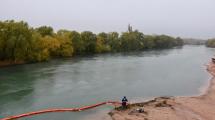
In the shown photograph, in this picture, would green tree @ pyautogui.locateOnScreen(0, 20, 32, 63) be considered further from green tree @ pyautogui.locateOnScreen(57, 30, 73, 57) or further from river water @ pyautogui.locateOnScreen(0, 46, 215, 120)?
green tree @ pyautogui.locateOnScreen(57, 30, 73, 57)

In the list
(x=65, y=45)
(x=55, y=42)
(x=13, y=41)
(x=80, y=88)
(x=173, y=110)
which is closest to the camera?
(x=173, y=110)

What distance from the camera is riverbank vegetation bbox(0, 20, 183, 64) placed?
53.9 metres

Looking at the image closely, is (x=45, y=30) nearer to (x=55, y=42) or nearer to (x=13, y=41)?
(x=55, y=42)

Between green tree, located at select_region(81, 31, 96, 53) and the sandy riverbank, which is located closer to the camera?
the sandy riverbank

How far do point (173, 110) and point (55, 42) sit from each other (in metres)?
50.7

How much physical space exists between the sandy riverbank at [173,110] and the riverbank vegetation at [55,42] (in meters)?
34.9

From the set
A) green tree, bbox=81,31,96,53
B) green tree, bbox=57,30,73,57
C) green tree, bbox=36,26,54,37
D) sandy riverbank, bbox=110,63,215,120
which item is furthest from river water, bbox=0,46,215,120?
green tree, bbox=81,31,96,53

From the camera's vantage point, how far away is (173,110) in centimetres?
2398

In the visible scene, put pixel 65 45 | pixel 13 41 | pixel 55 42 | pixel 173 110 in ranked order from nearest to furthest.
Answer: pixel 173 110, pixel 13 41, pixel 55 42, pixel 65 45

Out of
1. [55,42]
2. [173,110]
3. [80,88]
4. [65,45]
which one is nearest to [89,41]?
[65,45]

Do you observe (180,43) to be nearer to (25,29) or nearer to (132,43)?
(132,43)

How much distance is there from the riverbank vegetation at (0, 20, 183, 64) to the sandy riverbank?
3489cm

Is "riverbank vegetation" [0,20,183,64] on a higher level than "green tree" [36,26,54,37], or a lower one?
lower

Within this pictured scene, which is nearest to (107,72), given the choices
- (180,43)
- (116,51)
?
(116,51)
